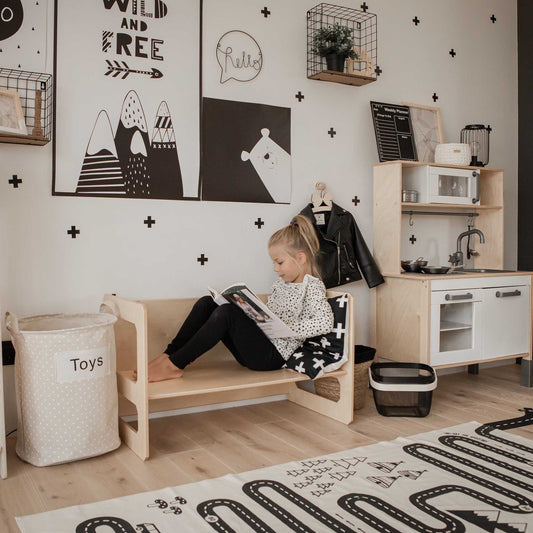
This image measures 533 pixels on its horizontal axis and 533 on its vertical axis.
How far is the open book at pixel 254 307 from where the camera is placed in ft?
8.22

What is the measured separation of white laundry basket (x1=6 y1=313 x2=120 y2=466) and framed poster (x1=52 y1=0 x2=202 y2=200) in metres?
0.73

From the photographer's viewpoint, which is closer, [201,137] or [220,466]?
[220,466]

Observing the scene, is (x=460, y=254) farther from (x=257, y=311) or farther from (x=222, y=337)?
(x=222, y=337)

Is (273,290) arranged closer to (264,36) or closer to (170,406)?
(170,406)

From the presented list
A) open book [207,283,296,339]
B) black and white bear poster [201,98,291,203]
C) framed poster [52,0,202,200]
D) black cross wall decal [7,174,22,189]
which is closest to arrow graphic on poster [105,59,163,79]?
framed poster [52,0,202,200]

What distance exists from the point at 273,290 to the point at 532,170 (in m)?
2.24

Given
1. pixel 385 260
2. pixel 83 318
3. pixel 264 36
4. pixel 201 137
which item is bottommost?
pixel 83 318

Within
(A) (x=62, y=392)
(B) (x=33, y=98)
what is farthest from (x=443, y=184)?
(A) (x=62, y=392)

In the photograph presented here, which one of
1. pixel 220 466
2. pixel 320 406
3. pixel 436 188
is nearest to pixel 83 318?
pixel 220 466

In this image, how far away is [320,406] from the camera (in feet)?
9.45

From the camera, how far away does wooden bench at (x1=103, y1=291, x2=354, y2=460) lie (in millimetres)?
Result: 2248

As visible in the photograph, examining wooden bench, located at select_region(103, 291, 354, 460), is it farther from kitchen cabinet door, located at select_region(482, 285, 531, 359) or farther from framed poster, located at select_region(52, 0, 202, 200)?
kitchen cabinet door, located at select_region(482, 285, 531, 359)

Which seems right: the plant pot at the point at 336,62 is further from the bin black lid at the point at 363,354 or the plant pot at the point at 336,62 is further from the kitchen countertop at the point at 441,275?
the bin black lid at the point at 363,354

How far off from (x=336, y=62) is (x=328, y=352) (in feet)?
4.89
